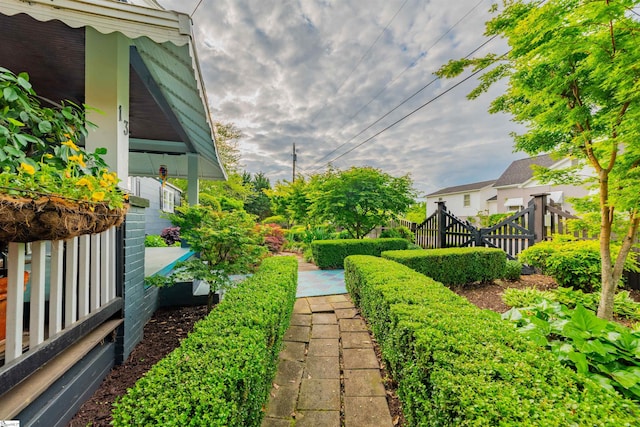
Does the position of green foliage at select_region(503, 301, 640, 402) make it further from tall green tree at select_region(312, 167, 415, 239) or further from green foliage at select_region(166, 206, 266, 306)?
tall green tree at select_region(312, 167, 415, 239)

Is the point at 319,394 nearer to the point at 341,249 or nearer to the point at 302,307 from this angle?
the point at 302,307

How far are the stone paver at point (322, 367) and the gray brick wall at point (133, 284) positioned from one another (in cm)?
160

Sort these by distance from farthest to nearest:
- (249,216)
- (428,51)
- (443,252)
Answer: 1. (428,51)
2. (443,252)
3. (249,216)

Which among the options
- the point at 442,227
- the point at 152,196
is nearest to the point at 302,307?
the point at 442,227

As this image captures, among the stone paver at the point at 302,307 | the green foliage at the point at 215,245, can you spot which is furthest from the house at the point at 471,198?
the green foliage at the point at 215,245

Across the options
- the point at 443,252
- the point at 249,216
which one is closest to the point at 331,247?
the point at 443,252

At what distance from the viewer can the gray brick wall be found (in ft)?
7.04

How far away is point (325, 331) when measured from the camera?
3.06m

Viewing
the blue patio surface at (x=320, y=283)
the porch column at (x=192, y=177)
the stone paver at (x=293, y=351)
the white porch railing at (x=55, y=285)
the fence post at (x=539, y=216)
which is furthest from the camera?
the porch column at (x=192, y=177)

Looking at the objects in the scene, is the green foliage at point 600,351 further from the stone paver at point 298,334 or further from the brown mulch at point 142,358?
the brown mulch at point 142,358

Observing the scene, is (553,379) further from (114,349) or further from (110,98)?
(110,98)

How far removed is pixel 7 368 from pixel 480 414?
1992 mm

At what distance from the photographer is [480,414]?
36.6 inches

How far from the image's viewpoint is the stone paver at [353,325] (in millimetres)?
3110
